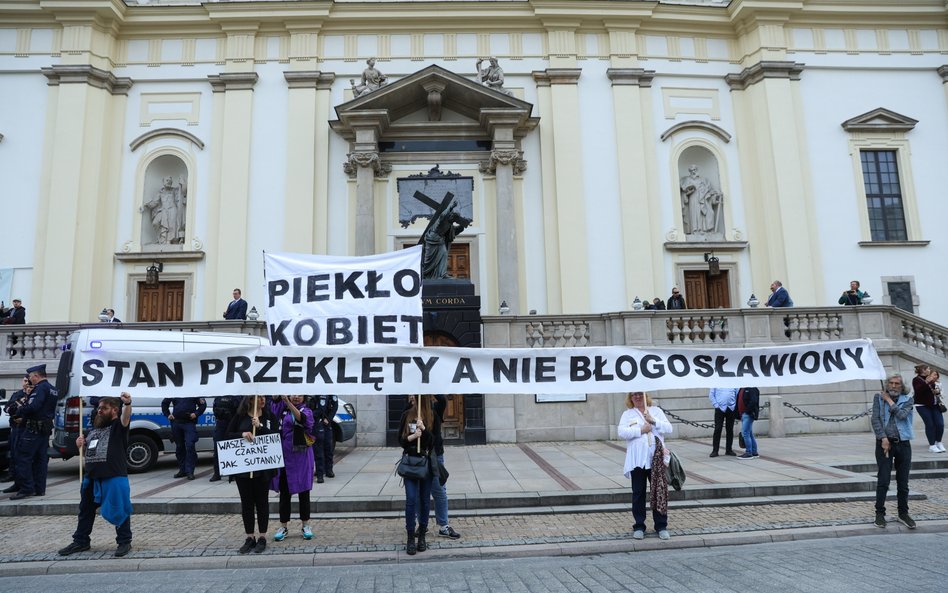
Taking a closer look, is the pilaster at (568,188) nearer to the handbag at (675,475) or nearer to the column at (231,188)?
the column at (231,188)

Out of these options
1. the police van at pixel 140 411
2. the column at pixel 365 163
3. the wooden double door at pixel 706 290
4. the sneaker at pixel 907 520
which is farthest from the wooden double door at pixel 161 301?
the sneaker at pixel 907 520

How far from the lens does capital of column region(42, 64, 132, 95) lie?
2261cm

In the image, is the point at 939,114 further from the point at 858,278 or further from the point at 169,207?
the point at 169,207

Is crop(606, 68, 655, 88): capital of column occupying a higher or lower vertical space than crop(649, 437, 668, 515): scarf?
higher

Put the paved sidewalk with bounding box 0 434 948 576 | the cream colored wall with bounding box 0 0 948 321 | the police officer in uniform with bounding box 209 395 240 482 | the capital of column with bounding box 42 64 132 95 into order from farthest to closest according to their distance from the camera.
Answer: the capital of column with bounding box 42 64 132 95 → the cream colored wall with bounding box 0 0 948 321 → the police officer in uniform with bounding box 209 395 240 482 → the paved sidewalk with bounding box 0 434 948 576

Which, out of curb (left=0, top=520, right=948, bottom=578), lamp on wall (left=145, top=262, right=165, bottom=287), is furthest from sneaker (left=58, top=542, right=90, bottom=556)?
lamp on wall (left=145, top=262, right=165, bottom=287)

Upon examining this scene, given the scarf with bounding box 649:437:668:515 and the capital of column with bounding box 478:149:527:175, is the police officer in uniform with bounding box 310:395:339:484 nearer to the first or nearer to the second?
the scarf with bounding box 649:437:668:515

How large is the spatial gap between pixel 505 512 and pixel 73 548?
540cm

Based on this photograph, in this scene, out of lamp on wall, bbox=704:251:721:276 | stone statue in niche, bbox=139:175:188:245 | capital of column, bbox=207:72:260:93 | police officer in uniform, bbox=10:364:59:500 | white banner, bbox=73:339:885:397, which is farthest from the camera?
capital of column, bbox=207:72:260:93

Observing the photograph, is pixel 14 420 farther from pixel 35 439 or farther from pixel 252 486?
pixel 252 486

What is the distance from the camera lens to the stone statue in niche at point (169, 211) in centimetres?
2314

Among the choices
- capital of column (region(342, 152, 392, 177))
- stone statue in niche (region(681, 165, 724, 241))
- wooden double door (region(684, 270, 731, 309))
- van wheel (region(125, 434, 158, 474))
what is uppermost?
capital of column (region(342, 152, 392, 177))

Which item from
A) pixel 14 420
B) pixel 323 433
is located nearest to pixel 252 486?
pixel 323 433

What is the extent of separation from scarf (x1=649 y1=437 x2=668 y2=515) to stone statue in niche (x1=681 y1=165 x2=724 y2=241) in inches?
693
